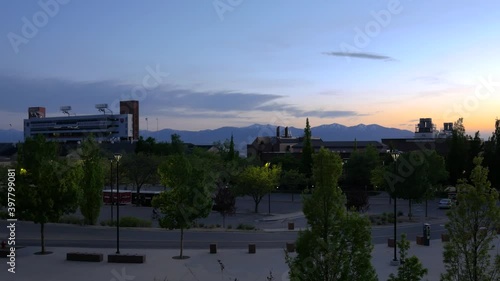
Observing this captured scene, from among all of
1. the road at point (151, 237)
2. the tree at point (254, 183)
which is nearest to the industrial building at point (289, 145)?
the tree at point (254, 183)

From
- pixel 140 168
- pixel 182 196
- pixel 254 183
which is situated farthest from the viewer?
pixel 140 168

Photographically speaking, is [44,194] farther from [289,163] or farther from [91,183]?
[289,163]

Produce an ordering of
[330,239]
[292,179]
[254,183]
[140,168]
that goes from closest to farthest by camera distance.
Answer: [330,239] → [254,183] → [140,168] → [292,179]

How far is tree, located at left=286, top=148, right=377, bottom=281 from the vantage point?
10.9 m

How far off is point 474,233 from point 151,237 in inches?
922

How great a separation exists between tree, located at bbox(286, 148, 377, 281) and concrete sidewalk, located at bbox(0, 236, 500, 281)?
951 centimetres

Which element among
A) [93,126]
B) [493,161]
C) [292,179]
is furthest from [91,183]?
[93,126]

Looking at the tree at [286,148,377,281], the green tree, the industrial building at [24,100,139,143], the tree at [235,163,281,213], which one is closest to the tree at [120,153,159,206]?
the tree at [235,163,281,213]

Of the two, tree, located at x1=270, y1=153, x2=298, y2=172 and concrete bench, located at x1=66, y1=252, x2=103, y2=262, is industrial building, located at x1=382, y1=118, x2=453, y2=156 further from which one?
concrete bench, located at x1=66, y1=252, x2=103, y2=262

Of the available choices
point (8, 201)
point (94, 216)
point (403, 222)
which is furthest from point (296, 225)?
point (8, 201)

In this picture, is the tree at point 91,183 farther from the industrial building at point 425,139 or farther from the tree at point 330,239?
the industrial building at point 425,139

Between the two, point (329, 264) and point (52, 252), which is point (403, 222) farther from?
point (329, 264)

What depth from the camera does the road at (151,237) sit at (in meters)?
28.6

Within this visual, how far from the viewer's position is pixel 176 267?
22.4m
